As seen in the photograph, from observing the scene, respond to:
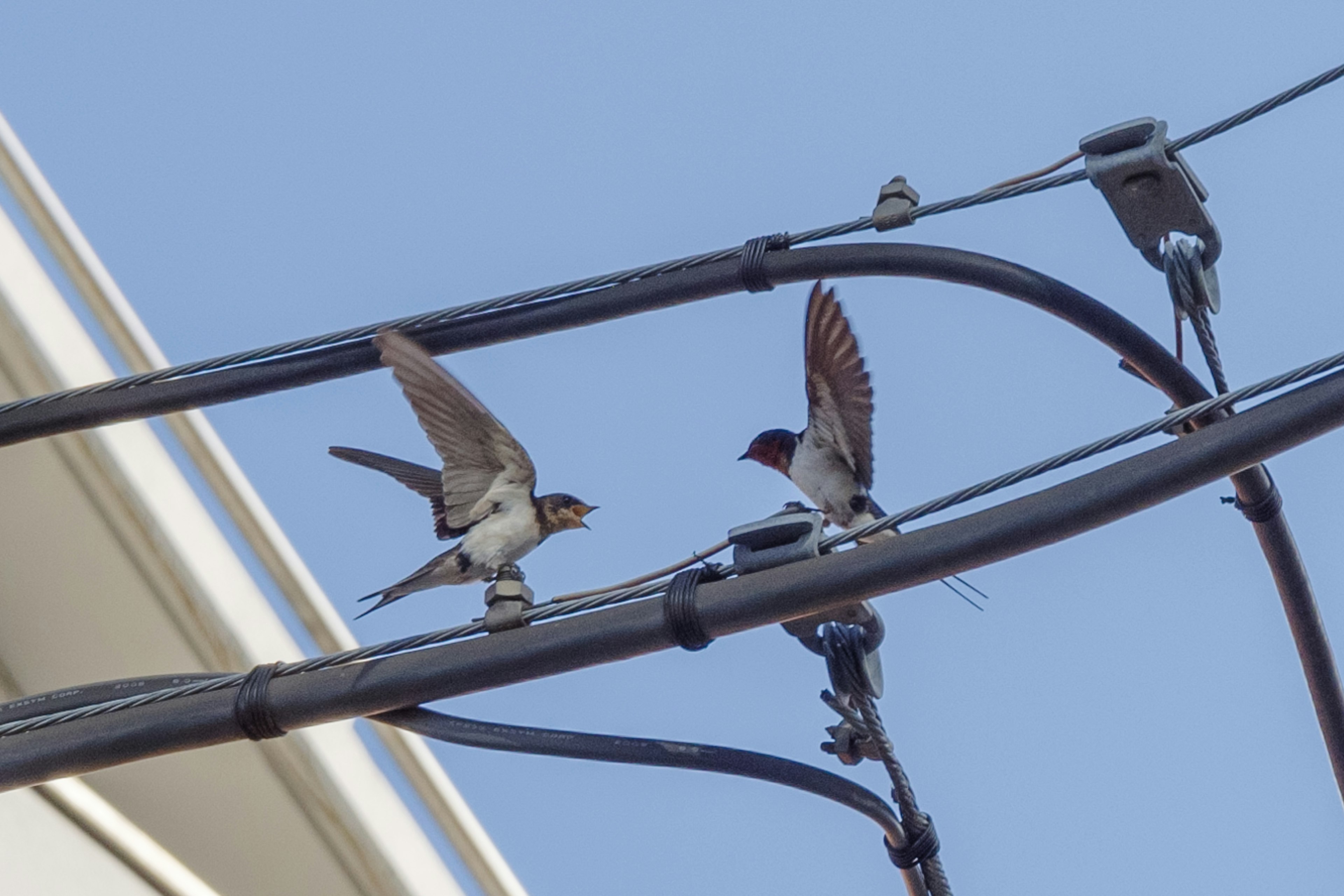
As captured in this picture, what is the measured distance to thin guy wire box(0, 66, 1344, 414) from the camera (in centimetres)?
293

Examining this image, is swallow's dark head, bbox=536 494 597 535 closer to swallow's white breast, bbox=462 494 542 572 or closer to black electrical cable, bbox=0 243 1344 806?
swallow's white breast, bbox=462 494 542 572

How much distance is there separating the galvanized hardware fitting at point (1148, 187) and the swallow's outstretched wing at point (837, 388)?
71 centimetres

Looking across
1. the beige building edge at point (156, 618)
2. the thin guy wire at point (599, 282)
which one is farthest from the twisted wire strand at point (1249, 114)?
the beige building edge at point (156, 618)

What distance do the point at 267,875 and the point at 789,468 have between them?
3.17 meters

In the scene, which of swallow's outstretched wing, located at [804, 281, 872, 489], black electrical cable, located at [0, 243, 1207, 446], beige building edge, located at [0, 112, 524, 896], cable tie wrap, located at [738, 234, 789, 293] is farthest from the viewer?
beige building edge, located at [0, 112, 524, 896]

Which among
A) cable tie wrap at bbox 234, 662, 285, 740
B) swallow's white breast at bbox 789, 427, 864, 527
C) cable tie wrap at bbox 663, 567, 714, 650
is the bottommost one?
cable tie wrap at bbox 663, 567, 714, 650

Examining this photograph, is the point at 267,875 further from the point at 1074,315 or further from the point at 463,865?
the point at 1074,315

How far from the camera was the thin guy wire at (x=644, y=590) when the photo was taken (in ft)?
7.80

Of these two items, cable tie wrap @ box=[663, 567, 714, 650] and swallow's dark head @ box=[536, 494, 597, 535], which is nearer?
cable tie wrap @ box=[663, 567, 714, 650]

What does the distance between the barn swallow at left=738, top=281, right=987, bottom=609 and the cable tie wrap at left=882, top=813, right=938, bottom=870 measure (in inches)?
26.7

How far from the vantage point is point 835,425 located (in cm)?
365

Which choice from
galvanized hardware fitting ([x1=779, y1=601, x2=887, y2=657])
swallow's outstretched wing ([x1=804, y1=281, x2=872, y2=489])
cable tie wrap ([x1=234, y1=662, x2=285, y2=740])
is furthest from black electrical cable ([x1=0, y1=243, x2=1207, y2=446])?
cable tie wrap ([x1=234, y1=662, x2=285, y2=740])

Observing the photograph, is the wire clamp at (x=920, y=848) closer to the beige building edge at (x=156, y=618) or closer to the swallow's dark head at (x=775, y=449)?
the swallow's dark head at (x=775, y=449)

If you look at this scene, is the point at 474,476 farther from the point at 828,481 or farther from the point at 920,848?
the point at 920,848
